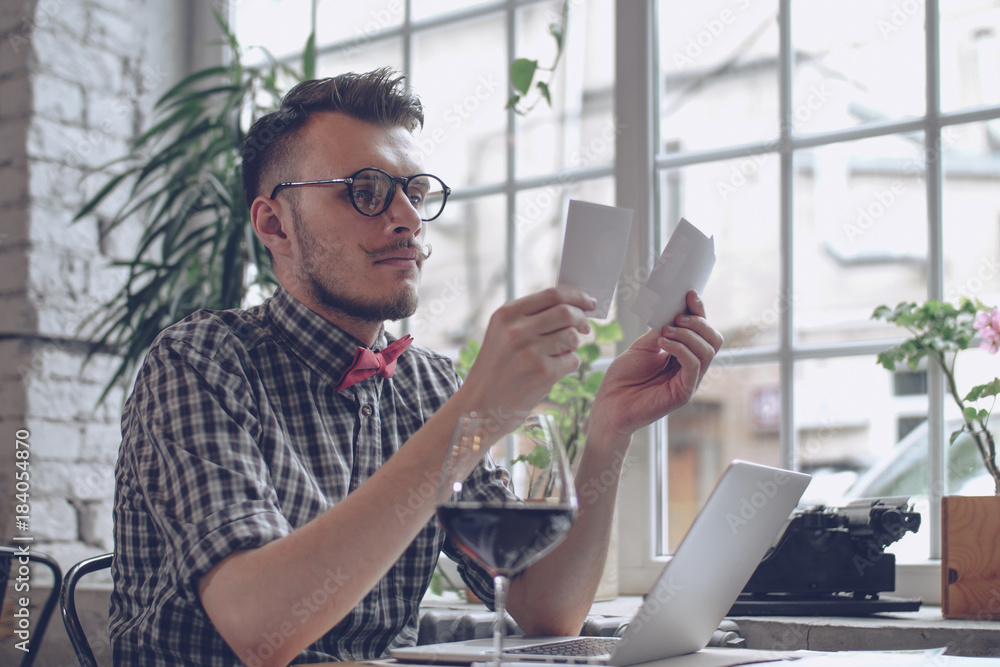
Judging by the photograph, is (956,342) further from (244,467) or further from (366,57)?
(366,57)

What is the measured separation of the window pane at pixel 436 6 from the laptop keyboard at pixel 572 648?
6.49ft

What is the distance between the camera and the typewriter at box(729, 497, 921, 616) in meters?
1.56

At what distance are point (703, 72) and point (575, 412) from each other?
0.88 m

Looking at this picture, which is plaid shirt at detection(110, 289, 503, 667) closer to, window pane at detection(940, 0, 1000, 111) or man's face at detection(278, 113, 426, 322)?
man's face at detection(278, 113, 426, 322)

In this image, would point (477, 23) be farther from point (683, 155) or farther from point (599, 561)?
point (599, 561)

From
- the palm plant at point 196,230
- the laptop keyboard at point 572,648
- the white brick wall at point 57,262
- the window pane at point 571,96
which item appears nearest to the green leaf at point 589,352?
the window pane at point 571,96

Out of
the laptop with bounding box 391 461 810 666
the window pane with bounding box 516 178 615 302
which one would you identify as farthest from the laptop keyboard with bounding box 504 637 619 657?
the window pane with bounding box 516 178 615 302

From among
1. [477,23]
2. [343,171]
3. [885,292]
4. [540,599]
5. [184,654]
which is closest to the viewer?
[184,654]

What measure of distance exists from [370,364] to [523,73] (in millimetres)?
1053

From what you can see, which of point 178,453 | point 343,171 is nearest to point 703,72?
point 343,171

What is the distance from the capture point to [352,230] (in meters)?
1.40

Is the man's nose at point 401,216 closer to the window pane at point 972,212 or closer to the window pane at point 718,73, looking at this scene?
the window pane at point 718,73

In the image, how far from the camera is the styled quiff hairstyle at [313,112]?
1.49 metres

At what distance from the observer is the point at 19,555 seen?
5.39 ft
